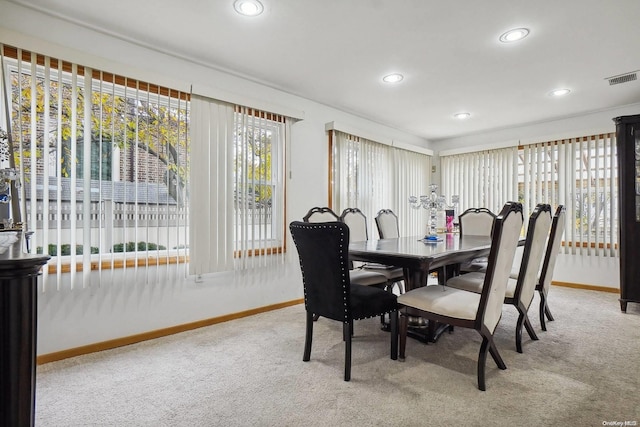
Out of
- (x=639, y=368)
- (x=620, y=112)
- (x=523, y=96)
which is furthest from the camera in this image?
(x=620, y=112)

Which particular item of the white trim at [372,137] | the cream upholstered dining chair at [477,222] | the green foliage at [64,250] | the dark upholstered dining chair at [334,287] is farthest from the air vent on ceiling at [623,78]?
the green foliage at [64,250]

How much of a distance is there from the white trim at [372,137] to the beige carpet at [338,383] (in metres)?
2.47

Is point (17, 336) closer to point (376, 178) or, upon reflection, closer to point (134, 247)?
point (134, 247)

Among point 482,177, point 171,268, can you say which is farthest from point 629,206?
point 171,268

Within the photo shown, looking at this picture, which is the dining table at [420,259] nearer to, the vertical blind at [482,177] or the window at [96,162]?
the window at [96,162]

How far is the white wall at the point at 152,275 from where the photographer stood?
228cm

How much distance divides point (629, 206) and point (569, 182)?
4.09 feet

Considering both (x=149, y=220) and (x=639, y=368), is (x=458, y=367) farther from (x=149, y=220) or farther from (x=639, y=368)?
(x=149, y=220)

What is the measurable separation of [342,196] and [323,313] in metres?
2.36

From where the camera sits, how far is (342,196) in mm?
4320

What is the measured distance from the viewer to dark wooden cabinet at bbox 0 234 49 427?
734mm

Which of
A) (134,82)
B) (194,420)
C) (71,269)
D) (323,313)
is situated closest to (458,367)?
(323,313)

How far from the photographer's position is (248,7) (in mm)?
2221

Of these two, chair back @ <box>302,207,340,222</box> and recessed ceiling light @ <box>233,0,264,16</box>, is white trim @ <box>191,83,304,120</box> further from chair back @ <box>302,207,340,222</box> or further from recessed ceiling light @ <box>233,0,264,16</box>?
chair back @ <box>302,207,340,222</box>
